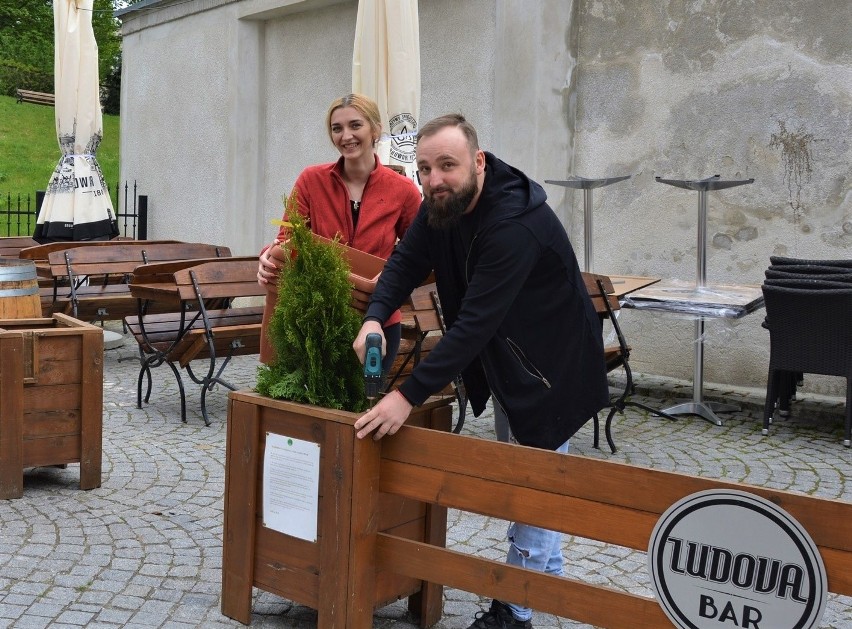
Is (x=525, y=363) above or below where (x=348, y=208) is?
below

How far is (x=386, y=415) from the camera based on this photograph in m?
3.16

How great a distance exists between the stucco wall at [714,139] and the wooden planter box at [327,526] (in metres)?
5.35

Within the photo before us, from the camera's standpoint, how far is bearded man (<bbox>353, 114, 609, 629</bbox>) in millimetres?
3125

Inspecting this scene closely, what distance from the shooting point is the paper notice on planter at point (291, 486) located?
3416mm

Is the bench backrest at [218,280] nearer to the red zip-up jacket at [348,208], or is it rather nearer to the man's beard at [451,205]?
the red zip-up jacket at [348,208]

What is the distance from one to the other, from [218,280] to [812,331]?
13.8 feet

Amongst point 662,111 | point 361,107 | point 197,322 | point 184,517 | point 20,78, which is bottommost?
point 184,517

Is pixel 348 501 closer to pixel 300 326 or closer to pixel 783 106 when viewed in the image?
pixel 300 326

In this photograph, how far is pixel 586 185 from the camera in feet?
27.2

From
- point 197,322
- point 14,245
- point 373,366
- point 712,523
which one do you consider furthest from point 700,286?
point 14,245

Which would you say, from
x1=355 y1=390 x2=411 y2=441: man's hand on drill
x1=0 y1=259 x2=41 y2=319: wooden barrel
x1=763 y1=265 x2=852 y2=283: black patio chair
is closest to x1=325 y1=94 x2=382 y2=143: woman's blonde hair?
x1=355 y1=390 x2=411 y2=441: man's hand on drill

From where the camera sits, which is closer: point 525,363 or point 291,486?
point 525,363

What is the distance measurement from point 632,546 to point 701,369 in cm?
518

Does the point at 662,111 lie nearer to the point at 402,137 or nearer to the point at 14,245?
the point at 402,137
